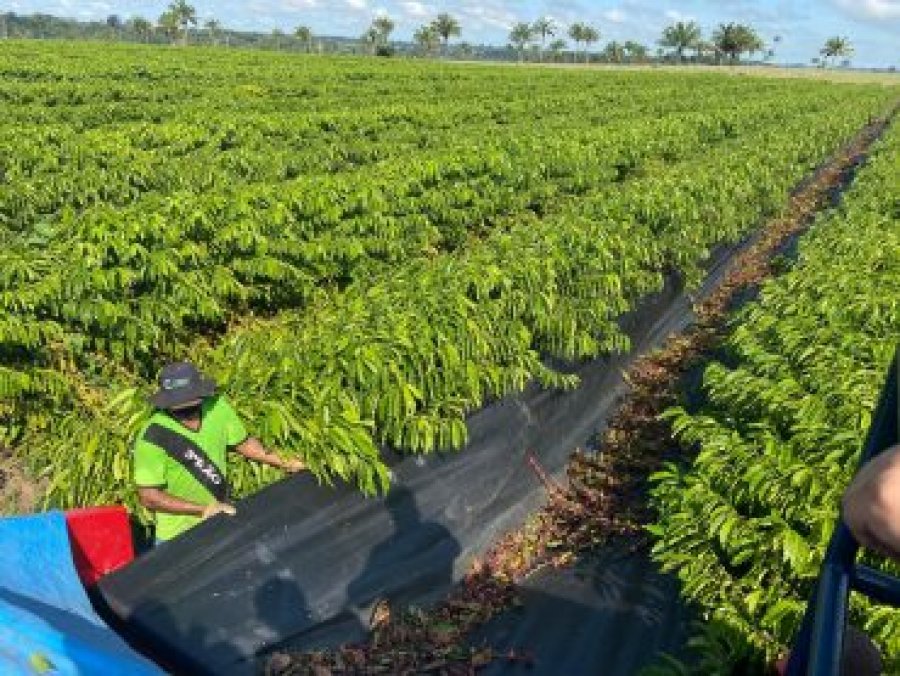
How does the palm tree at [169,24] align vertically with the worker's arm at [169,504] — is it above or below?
above

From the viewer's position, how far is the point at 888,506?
1.06 m

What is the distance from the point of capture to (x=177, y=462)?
16.5ft

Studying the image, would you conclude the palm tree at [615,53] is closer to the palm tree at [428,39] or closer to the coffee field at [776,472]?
the palm tree at [428,39]

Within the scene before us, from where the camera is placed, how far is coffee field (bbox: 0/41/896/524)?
227 inches

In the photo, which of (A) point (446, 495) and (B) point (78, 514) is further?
(A) point (446, 495)

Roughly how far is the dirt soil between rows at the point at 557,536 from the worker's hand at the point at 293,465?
961 mm

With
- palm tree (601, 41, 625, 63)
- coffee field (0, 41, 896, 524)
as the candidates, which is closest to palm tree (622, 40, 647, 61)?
palm tree (601, 41, 625, 63)

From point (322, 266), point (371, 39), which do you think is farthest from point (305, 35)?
point (322, 266)

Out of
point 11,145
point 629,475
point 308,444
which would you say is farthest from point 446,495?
point 11,145

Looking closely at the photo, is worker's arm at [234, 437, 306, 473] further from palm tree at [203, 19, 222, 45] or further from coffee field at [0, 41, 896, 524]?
palm tree at [203, 19, 222, 45]

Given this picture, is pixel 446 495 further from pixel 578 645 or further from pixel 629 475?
pixel 629 475

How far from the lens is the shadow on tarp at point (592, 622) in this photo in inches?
192

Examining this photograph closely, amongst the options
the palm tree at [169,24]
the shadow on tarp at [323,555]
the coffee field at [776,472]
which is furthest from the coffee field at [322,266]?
the palm tree at [169,24]

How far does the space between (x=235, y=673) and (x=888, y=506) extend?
4.01 metres
